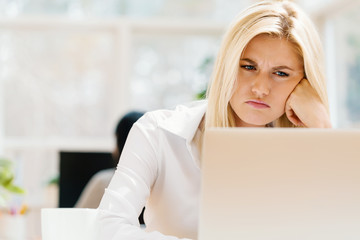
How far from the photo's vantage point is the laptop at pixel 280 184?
0.91m

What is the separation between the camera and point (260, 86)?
4.99ft

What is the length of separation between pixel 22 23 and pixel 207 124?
391 cm

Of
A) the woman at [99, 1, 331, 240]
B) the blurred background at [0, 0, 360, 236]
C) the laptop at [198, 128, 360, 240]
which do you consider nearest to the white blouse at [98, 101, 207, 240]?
the woman at [99, 1, 331, 240]

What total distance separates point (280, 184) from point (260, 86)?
626 mm

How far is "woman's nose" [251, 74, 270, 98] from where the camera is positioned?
59.9 inches

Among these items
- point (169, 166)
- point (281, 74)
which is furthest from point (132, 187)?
point (281, 74)

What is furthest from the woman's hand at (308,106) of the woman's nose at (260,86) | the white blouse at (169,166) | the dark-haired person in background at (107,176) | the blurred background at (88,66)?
the blurred background at (88,66)

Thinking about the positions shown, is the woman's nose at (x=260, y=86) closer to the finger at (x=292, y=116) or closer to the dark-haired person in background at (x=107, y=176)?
the finger at (x=292, y=116)

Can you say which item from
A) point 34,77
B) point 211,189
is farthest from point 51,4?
point 211,189

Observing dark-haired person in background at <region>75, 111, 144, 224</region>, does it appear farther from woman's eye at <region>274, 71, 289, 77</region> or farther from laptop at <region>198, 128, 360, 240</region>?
laptop at <region>198, 128, 360, 240</region>

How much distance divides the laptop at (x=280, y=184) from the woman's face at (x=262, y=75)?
0.60 m

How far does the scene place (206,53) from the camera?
5.35 metres

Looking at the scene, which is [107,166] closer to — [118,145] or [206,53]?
[118,145]

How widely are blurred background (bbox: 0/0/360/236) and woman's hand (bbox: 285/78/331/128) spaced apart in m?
3.44
